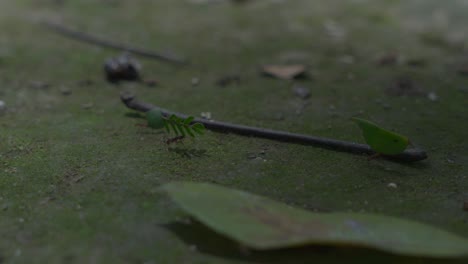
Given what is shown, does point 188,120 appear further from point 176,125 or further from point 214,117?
point 214,117

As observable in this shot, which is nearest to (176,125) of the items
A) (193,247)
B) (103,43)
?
(193,247)

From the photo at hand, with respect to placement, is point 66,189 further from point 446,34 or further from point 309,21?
point 446,34

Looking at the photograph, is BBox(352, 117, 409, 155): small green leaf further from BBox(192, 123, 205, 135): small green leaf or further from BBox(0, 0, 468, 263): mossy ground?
BBox(192, 123, 205, 135): small green leaf

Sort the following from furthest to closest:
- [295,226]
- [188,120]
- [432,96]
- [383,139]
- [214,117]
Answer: [432,96]
[214,117]
[188,120]
[383,139]
[295,226]

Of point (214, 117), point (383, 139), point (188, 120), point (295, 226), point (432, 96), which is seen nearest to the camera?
point (295, 226)

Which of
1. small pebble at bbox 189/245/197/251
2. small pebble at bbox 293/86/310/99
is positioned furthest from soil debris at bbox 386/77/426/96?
small pebble at bbox 189/245/197/251

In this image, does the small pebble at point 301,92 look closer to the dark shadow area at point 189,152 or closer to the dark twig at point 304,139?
the dark twig at point 304,139
